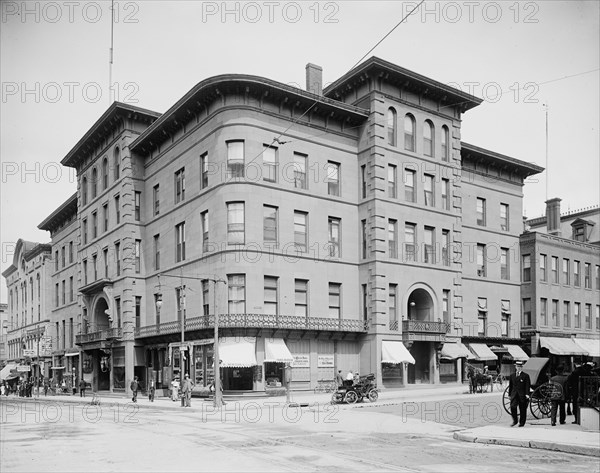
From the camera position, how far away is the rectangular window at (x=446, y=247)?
46.5 m

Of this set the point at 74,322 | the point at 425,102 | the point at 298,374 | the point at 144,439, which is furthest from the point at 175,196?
the point at 144,439

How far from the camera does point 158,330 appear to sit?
44.8m

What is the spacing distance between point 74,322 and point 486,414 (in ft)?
160

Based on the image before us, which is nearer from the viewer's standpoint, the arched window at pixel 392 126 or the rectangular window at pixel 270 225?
the rectangular window at pixel 270 225

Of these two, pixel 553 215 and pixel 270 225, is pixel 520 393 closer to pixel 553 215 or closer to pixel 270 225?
pixel 270 225

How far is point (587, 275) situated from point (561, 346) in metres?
8.01

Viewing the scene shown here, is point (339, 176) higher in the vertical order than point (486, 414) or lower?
higher

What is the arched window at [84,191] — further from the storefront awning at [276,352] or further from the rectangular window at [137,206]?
the storefront awning at [276,352]

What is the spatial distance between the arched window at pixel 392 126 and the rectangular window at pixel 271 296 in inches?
471

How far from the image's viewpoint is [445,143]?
47.2 meters

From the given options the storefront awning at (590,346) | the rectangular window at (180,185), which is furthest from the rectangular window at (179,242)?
the storefront awning at (590,346)

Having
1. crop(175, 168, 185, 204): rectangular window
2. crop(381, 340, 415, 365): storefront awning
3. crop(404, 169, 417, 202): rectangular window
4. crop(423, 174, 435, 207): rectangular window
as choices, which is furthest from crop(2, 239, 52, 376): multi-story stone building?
crop(423, 174, 435, 207): rectangular window

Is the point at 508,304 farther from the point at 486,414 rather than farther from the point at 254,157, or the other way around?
the point at 486,414

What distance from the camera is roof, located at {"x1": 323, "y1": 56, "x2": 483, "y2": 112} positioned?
1658 inches
